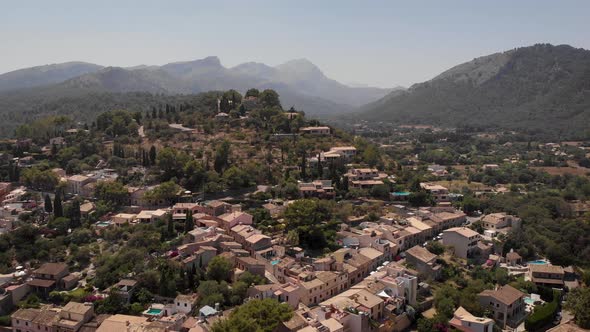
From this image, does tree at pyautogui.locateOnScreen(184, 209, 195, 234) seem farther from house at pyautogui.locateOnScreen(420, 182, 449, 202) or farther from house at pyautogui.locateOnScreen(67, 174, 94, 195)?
house at pyautogui.locateOnScreen(420, 182, 449, 202)

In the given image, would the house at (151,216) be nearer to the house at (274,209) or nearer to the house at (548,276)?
the house at (274,209)

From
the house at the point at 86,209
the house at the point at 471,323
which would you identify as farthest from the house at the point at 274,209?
the house at the point at 471,323

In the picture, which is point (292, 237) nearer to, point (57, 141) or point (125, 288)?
point (125, 288)

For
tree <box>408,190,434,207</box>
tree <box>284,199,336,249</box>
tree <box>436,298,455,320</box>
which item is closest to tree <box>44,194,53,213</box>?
tree <box>284,199,336,249</box>

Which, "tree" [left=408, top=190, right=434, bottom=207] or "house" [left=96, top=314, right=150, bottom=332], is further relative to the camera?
"tree" [left=408, top=190, right=434, bottom=207]

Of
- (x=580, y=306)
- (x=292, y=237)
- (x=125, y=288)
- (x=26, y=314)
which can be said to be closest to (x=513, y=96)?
(x=292, y=237)

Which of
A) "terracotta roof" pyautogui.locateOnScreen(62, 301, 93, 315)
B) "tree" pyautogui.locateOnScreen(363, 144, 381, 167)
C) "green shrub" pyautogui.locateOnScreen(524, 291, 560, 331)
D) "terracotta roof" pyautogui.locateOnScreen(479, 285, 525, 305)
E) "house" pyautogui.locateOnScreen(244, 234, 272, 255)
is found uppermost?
"tree" pyautogui.locateOnScreen(363, 144, 381, 167)
